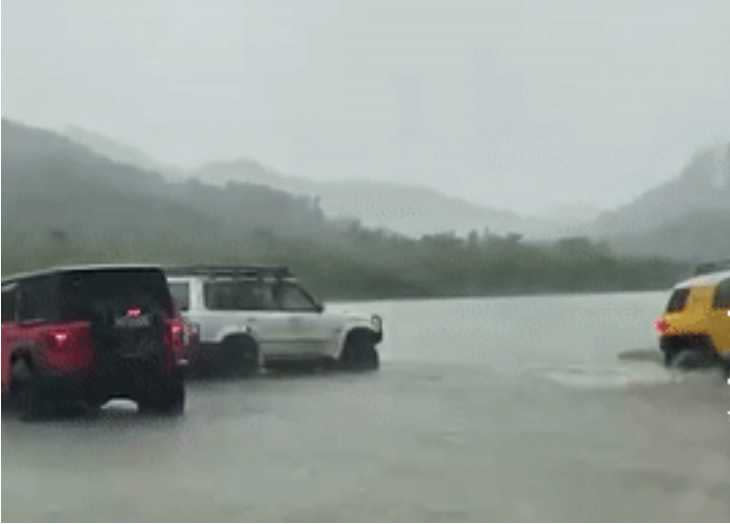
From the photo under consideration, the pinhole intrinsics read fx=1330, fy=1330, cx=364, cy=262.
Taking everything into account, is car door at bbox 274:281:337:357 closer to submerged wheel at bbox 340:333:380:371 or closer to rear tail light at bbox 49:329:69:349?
submerged wheel at bbox 340:333:380:371

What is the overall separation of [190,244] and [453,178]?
0.87 m

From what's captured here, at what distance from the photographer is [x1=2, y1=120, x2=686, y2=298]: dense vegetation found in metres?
4.20

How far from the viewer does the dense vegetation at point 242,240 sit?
4.20 meters

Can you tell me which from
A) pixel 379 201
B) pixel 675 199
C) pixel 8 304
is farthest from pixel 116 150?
pixel 675 199

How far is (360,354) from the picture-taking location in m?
4.38

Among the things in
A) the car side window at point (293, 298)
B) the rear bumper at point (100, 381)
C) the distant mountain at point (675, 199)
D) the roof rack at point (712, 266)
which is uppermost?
the distant mountain at point (675, 199)

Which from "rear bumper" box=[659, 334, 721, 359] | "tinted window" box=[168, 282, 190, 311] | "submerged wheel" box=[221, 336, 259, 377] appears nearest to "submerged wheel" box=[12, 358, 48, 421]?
"tinted window" box=[168, 282, 190, 311]

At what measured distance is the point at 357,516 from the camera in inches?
147

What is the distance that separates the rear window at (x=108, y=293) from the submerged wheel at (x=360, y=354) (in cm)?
60

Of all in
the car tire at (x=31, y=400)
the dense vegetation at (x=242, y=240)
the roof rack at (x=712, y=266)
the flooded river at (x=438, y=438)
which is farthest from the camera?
the roof rack at (x=712, y=266)

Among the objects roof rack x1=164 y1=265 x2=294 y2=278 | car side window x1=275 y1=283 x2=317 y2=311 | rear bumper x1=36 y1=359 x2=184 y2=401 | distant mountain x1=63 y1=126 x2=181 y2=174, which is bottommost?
rear bumper x1=36 y1=359 x2=184 y2=401

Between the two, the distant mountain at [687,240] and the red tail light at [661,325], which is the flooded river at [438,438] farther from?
the distant mountain at [687,240]

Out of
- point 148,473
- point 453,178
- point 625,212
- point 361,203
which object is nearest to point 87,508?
point 148,473

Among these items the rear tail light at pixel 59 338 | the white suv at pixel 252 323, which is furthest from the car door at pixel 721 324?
the rear tail light at pixel 59 338
